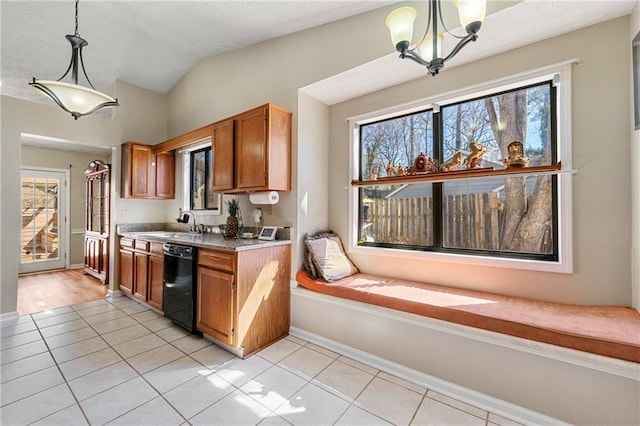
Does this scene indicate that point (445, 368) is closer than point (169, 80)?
Yes

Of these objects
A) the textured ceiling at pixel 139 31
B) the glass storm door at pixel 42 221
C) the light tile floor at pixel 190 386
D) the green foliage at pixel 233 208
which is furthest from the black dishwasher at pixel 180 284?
the glass storm door at pixel 42 221

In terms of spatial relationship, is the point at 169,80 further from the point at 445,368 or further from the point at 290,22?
the point at 445,368

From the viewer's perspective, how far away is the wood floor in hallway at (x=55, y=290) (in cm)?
356

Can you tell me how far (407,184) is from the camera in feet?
9.29

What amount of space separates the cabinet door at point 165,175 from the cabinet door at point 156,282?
4.73 ft

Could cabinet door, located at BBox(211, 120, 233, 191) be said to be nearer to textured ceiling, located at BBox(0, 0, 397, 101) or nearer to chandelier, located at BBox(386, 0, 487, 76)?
textured ceiling, located at BBox(0, 0, 397, 101)

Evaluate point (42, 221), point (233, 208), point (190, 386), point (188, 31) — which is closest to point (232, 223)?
point (233, 208)

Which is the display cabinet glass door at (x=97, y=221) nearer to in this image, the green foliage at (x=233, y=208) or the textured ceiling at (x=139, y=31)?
the textured ceiling at (x=139, y=31)

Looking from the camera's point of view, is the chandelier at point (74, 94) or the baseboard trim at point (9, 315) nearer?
the chandelier at point (74, 94)

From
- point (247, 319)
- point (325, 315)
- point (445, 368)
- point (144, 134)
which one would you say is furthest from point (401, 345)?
point (144, 134)

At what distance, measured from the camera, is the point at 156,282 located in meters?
3.24

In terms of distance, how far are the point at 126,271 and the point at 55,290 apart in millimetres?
1419

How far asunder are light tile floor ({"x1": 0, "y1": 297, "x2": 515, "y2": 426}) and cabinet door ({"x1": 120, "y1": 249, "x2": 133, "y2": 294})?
1.04 meters

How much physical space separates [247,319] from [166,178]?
10.4 feet
